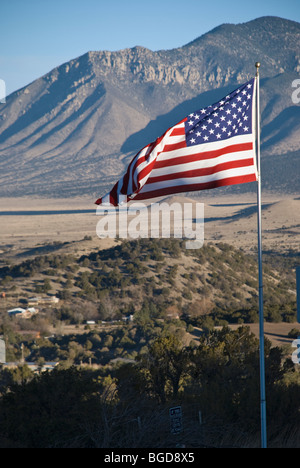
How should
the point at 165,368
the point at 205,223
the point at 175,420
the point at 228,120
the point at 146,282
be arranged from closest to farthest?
1. the point at 175,420
2. the point at 228,120
3. the point at 165,368
4. the point at 146,282
5. the point at 205,223

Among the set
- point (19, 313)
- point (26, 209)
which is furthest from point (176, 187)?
point (26, 209)

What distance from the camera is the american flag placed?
37.0 feet

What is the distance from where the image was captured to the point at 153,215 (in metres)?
107

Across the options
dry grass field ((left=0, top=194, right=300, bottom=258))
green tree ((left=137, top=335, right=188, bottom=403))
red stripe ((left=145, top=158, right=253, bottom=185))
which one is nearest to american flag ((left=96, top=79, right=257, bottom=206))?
red stripe ((left=145, top=158, right=253, bottom=185))

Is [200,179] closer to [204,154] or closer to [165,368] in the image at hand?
[204,154]

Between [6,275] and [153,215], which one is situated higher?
[153,215]

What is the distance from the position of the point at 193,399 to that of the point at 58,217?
109 meters

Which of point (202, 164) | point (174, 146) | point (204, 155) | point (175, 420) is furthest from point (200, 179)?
point (175, 420)

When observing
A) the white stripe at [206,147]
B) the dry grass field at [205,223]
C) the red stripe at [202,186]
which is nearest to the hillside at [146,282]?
the dry grass field at [205,223]

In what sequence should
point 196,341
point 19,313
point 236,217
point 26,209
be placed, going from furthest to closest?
point 26,209, point 236,217, point 19,313, point 196,341

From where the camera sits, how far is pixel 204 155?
37.6 feet

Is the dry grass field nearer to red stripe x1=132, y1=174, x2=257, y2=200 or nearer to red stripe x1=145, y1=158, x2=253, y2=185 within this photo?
red stripe x1=132, y1=174, x2=257, y2=200

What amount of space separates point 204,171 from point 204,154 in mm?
302
